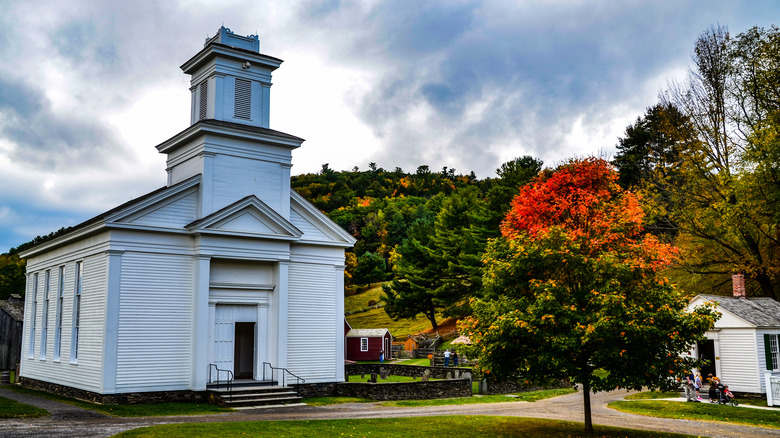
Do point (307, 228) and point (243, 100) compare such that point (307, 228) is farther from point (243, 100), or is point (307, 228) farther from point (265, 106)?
point (243, 100)

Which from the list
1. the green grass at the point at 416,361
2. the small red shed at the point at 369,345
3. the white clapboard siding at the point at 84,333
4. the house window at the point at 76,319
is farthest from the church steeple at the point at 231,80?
the small red shed at the point at 369,345

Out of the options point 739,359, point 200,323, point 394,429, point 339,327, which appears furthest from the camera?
point 339,327

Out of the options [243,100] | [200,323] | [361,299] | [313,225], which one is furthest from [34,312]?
[361,299]

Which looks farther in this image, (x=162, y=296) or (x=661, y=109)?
(x=661, y=109)

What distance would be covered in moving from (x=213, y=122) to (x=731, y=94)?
28.8m

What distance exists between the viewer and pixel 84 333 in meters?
24.9

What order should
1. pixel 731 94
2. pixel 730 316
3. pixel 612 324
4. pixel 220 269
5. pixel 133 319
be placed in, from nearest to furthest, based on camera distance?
pixel 612 324 → pixel 133 319 → pixel 220 269 → pixel 730 316 → pixel 731 94

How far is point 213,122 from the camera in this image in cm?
2648

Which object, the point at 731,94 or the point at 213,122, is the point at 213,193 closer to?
the point at 213,122

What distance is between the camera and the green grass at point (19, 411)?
19.6 meters

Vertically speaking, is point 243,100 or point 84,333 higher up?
point 243,100

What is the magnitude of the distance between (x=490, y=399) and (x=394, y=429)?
39.7 ft

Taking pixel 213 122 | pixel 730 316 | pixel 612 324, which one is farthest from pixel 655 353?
pixel 213 122

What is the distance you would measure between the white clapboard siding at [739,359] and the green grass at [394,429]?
12.2 m
